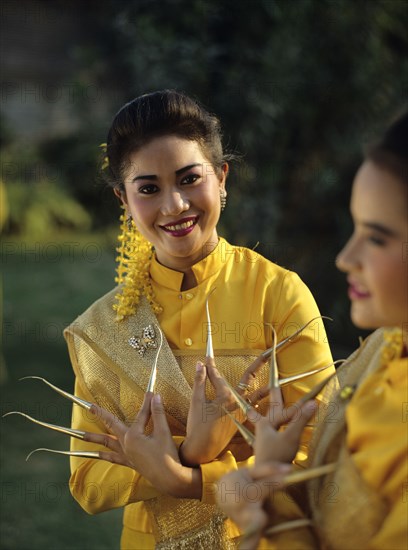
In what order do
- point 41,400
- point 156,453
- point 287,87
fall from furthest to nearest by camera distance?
point 41,400 < point 287,87 < point 156,453

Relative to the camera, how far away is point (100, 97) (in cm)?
587

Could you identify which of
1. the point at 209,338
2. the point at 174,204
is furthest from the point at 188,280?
the point at 209,338

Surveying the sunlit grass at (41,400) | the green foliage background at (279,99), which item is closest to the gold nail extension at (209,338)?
the sunlit grass at (41,400)

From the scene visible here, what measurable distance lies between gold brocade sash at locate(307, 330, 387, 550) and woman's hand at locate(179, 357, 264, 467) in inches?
9.0

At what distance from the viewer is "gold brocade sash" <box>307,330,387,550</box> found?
1282mm

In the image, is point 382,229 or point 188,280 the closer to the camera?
point 382,229

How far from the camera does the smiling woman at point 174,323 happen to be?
188cm

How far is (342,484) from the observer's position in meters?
1.32

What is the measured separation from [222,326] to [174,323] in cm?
14

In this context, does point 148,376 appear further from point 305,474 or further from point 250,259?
point 305,474

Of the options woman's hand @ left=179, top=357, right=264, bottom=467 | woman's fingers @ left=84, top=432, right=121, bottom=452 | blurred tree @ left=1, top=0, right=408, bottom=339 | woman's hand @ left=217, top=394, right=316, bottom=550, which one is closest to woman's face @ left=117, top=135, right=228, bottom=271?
woman's hand @ left=179, top=357, right=264, bottom=467

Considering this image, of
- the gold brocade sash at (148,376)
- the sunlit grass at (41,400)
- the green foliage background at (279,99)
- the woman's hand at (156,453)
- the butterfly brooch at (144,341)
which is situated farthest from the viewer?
the green foliage background at (279,99)

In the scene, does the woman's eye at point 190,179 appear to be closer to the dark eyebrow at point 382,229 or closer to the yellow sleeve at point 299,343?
the yellow sleeve at point 299,343

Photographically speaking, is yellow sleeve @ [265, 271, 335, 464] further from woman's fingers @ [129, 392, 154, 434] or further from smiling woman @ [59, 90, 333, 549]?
woman's fingers @ [129, 392, 154, 434]
